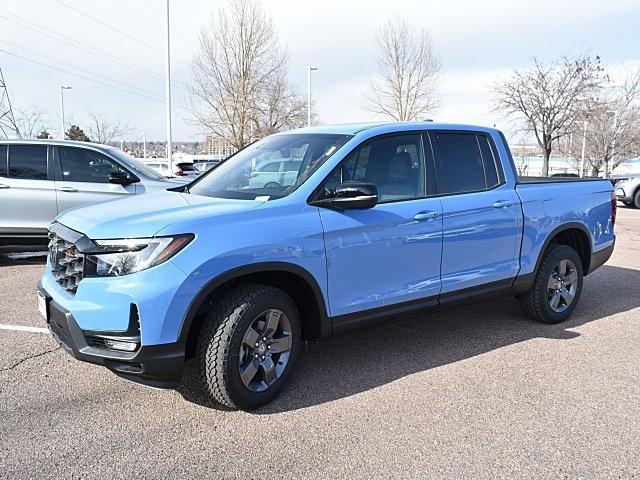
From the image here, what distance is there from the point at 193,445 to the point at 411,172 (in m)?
2.44

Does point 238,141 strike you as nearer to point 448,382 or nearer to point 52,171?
point 52,171

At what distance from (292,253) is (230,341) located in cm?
64

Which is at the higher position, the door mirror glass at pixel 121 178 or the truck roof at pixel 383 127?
the truck roof at pixel 383 127

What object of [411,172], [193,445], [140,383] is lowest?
[193,445]

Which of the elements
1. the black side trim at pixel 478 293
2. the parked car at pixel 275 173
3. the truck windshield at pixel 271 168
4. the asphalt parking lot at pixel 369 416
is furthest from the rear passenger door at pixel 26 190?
the black side trim at pixel 478 293

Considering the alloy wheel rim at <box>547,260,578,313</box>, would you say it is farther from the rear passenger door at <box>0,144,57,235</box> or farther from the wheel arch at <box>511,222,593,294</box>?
the rear passenger door at <box>0,144,57,235</box>

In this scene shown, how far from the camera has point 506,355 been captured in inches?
168

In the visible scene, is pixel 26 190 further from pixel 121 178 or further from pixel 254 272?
pixel 254 272

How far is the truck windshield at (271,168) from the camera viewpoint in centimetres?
369

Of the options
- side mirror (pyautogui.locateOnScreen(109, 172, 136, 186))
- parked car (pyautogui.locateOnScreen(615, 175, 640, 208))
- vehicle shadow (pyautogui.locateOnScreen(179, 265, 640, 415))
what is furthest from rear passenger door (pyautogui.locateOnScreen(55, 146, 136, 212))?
parked car (pyautogui.locateOnScreen(615, 175, 640, 208))

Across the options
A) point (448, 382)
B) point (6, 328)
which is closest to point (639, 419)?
point (448, 382)

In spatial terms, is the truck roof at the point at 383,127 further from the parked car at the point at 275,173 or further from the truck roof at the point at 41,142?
the truck roof at the point at 41,142

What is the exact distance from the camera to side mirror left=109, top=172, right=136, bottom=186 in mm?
7125

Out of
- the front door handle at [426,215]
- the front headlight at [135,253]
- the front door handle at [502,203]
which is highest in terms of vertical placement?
the front door handle at [502,203]
